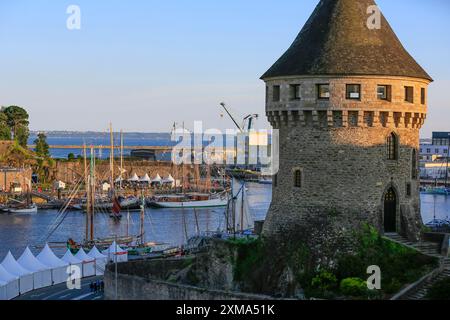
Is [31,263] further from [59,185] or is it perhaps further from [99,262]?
[59,185]

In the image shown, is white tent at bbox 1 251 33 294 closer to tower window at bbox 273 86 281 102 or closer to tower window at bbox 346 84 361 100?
tower window at bbox 273 86 281 102

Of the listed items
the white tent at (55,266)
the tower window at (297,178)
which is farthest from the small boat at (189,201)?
the tower window at (297,178)

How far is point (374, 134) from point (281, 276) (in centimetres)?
642

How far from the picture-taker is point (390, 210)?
38594mm

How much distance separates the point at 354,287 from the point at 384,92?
772 centimetres

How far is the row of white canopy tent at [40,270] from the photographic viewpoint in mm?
51688

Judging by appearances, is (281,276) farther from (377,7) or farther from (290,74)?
(377,7)

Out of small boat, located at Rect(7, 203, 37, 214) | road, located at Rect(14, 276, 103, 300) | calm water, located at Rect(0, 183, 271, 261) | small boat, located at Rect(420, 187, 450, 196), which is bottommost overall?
calm water, located at Rect(0, 183, 271, 261)

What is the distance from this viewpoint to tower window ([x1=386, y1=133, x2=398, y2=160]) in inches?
1506

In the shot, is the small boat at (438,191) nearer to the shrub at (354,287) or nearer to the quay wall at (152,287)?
the quay wall at (152,287)

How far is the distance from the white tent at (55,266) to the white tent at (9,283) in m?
2.99

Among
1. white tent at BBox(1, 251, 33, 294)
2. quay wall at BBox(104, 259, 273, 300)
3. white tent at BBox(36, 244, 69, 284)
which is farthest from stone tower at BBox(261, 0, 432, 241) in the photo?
white tent at BBox(36, 244, 69, 284)

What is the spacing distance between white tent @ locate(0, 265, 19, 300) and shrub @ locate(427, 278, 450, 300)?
23850mm
